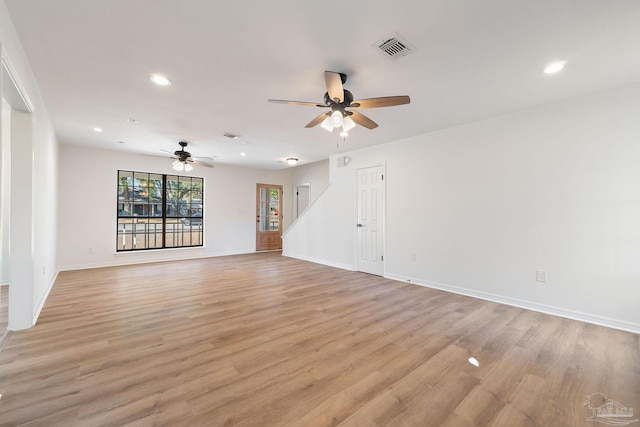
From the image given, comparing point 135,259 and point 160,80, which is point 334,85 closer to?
point 160,80

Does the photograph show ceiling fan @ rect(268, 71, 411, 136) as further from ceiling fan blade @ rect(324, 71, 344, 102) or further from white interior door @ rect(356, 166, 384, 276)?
white interior door @ rect(356, 166, 384, 276)

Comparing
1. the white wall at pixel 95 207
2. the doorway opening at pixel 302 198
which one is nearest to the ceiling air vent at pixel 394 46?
the white wall at pixel 95 207

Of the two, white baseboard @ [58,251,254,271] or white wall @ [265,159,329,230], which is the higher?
white wall @ [265,159,329,230]

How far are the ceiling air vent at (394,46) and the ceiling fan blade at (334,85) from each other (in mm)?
409

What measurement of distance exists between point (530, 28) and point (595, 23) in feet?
1.45

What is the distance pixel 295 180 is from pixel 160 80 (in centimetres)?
674

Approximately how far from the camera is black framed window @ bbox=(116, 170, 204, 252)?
20.9ft

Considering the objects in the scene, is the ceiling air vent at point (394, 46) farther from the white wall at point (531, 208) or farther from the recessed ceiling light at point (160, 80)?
the white wall at point (531, 208)

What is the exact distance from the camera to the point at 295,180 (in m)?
9.46

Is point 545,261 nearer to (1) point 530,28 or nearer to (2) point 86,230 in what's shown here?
(1) point 530,28

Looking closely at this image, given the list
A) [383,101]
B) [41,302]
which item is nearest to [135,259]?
[41,302]

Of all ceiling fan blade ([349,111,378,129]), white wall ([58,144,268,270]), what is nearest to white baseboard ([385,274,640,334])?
ceiling fan blade ([349,111,378,129])

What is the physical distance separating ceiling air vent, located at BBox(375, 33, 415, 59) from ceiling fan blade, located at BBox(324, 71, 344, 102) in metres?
0.41

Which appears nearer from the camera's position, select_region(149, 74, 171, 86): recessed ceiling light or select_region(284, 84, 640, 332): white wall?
select_region(149, 74, 171, 86): recessed ceiling light
